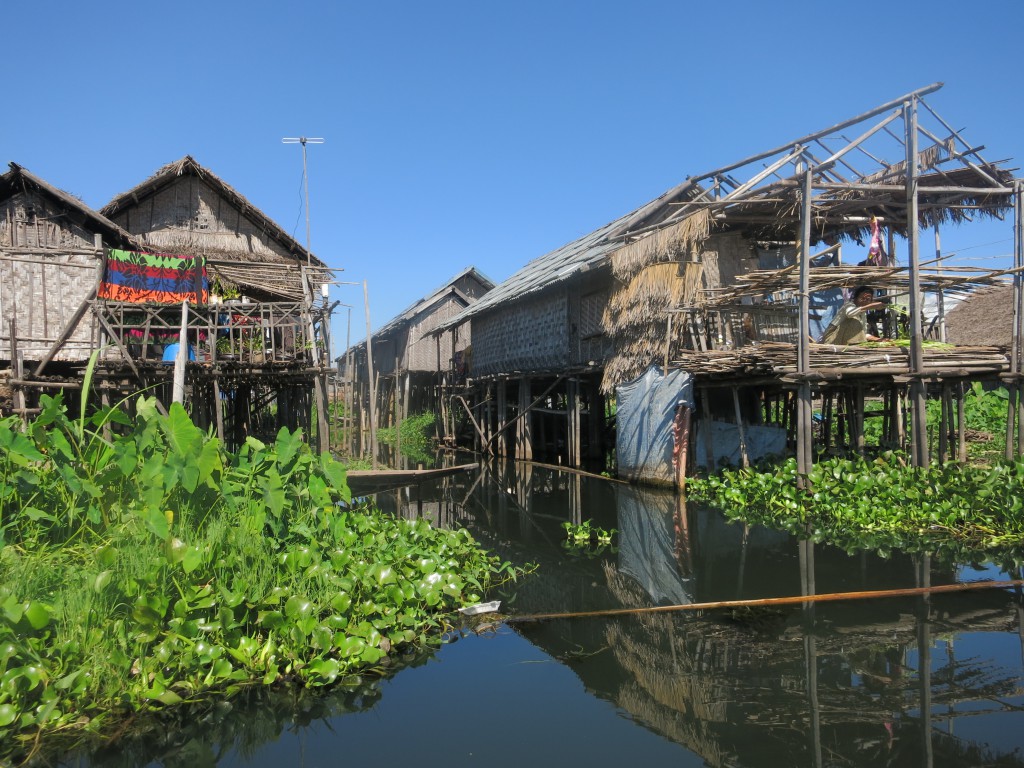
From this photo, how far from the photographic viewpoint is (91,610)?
156 inches

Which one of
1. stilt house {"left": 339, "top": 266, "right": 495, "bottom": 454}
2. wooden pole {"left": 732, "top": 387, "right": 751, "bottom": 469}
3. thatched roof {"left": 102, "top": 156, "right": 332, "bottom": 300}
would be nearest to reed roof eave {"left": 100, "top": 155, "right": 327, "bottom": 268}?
thatched roof {"left": 102, "top": 156, "right": 332, "bottom": 300}

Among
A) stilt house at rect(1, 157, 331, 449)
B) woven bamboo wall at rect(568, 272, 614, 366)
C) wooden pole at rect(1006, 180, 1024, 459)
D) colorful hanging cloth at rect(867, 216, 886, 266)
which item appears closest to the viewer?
wooden pole at rect(1006, 180, 1024, 459)

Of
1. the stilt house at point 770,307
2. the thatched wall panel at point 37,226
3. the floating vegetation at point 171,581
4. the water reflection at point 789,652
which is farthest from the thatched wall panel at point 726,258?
the thatched wall panel at point 37,226

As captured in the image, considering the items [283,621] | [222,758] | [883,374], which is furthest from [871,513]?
[222,758]

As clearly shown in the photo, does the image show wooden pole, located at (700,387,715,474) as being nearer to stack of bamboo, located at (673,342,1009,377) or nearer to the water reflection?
stack of bamboo, located at (673,342,1009,377)

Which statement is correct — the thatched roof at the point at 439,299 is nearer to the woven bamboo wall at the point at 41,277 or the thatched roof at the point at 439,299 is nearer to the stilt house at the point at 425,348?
the stilt house at the point at 425,348

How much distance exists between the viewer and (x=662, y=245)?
11273 millimetres

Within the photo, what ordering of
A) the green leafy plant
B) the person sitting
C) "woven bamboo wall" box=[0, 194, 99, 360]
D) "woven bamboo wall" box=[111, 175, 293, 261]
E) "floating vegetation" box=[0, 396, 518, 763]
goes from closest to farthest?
1. "floating vegetation" box=[0, 396, 518, 763]
2. the green leafy plant
3. the person sitting
4. "woven bamboo wall" box=[0, 194, 99, 360]
5. "woven bamboo wall" box=[111, 175, 293, 261]

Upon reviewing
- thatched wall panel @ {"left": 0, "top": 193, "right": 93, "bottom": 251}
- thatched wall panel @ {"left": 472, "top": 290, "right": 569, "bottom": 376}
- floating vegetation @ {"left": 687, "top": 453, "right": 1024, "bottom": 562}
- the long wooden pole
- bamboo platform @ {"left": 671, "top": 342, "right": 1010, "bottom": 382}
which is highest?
thatched wall panel @ {"left": 0, "top": 193, "right": 93, "bottom": 251}

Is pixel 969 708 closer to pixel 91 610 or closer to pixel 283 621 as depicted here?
pixel 283 621

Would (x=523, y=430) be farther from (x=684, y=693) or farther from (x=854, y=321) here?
(x=684, y=693)

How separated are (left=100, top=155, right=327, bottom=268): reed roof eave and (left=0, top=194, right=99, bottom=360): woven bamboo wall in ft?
4.08

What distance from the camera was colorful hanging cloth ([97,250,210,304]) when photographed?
12.5m

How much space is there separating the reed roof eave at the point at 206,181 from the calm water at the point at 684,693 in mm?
11428
